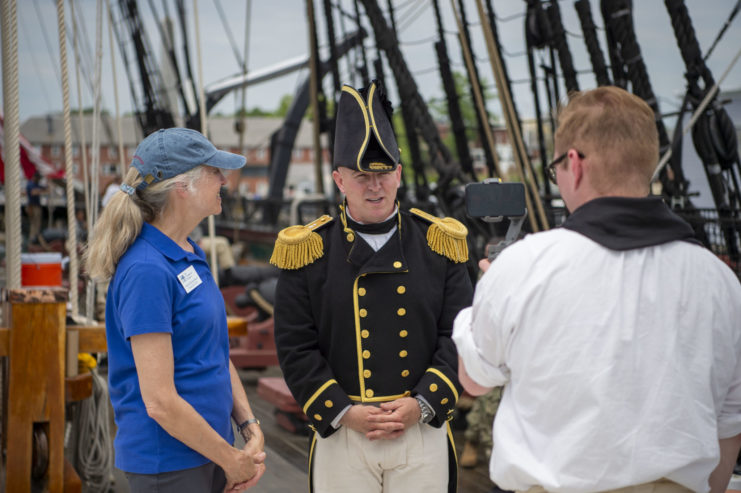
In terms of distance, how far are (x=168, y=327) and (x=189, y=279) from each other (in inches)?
5.5

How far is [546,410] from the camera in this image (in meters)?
1.27

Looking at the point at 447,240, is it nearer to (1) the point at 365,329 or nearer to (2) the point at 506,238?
(1) the point at 365,329

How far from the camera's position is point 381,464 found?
75.6 inches

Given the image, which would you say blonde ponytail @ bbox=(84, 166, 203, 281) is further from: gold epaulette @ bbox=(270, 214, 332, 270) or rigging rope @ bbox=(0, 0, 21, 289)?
rigging rope @ bbox=(0, 0, 21, 289)

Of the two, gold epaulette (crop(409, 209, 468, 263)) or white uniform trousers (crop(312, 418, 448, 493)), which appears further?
gold epaulette (crop(409, 209, 468, 263))

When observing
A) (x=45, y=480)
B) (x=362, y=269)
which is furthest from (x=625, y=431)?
(x=45, y=480)

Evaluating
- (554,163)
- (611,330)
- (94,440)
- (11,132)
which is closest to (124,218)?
(554,163)

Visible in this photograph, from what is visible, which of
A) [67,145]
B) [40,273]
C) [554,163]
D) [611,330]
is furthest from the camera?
[40,273]

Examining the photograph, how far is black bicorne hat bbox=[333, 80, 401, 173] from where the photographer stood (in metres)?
1.93

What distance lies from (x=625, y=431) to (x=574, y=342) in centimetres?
16

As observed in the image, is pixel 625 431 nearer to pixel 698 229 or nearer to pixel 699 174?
pixel 698 229

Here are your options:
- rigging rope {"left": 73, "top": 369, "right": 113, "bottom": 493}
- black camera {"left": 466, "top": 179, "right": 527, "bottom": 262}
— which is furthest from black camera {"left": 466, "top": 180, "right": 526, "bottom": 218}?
rigging rope {"left": 73, "top": 369, "right": 113, "bottom": 493}

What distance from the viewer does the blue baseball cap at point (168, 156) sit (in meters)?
1.73

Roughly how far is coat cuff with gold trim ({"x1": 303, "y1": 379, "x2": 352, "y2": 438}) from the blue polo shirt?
24cm
